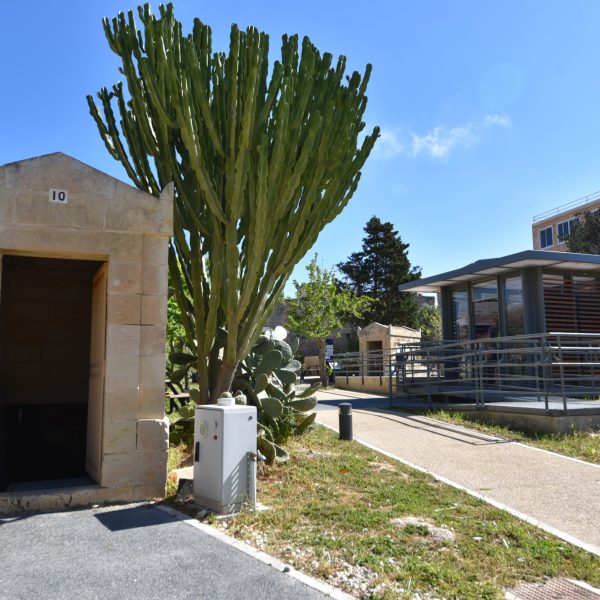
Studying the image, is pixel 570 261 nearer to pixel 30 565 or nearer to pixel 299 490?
pixel 299 490

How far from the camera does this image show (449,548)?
13.3 feet

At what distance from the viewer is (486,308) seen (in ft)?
49.0

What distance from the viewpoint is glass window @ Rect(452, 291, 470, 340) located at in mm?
15711

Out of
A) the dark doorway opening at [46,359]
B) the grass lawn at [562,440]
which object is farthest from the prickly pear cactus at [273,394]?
the grass lawn at [562,440]

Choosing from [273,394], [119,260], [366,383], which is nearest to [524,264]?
[366,383]

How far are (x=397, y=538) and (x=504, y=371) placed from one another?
413 inches

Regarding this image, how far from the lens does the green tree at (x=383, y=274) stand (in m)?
37.0

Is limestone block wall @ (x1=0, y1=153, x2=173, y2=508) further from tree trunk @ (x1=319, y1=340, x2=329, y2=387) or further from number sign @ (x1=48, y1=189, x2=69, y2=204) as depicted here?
tree trunk @ (x1=319, y1=340, x2=329, y2=387)

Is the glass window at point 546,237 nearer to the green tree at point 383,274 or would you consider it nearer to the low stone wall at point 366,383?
the green tree at point 383,274

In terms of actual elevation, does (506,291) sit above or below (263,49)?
below

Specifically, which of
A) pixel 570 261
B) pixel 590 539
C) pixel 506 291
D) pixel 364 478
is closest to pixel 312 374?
pixel 506 291

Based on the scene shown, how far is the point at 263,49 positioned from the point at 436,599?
594 centimetres

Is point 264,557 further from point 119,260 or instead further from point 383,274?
point 383,274

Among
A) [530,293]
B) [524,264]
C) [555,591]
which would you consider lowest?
[555,591]
